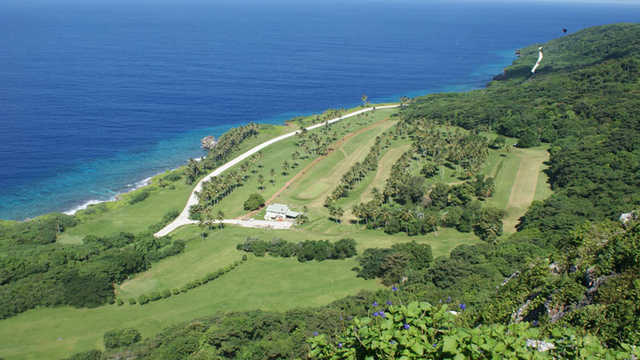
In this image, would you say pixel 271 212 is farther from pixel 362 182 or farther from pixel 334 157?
pixel 334 157

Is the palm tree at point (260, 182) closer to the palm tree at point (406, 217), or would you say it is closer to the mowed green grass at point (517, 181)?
the palm tree at point (406, 217)

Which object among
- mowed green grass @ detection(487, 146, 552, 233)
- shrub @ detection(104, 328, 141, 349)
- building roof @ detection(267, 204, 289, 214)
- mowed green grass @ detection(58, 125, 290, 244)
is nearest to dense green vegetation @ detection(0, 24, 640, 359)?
shrub @ detection(104, 328, 141, 349)

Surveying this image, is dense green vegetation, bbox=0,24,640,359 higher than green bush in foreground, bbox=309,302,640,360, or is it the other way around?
green bush in foreground, bbox=309,302,640,360

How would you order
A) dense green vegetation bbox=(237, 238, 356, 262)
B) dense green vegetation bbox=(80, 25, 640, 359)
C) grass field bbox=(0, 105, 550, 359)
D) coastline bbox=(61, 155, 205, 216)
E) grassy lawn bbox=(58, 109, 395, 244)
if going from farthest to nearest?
1. coastline bbox=(61, 155, 205, 216)
2. grassy lawn bbox=(58, 109, 395, 244)
3. dense green vegetation bbox=(237, 238, 356, 262)
4. grass field bbox=(0, 105, 550, 359)
5. dense green vegetation bbox=(80, 25, 640, 359)

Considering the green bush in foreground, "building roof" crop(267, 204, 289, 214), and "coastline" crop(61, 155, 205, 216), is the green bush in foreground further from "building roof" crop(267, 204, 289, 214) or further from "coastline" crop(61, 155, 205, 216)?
"coastline" crop(61, 155, 205, 216)

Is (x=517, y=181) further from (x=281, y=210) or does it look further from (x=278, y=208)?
(x=278, y=208)
